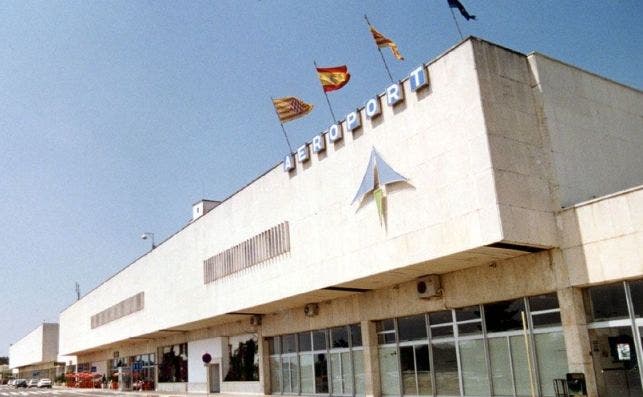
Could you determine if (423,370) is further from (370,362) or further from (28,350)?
(28,350)

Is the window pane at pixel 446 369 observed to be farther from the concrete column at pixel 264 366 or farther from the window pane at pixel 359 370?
the concrete column at pixel 264 366

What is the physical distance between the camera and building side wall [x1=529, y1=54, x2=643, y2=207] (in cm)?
1817

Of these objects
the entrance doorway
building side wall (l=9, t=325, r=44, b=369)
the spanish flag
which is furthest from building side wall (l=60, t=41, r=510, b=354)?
building side wall (l=9, t=325, r=44, b=369)

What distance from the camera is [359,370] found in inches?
977

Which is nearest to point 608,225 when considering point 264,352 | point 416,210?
point 416,210

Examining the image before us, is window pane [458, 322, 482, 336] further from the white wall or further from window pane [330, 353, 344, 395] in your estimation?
the white wall

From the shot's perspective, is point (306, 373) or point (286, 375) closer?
point (306, 373)

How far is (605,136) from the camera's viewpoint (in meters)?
19.7

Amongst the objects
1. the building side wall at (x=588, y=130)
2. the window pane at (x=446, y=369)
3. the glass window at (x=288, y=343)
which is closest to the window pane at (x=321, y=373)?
the glass window at (x=288, y=343)

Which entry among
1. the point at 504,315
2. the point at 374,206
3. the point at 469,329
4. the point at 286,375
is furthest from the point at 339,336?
the point at 504,315

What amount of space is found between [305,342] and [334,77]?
12.8m

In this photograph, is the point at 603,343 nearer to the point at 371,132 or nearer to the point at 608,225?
the point at 608,225

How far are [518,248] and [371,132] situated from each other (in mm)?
6669

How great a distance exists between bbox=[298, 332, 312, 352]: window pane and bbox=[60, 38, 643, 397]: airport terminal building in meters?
0.13
